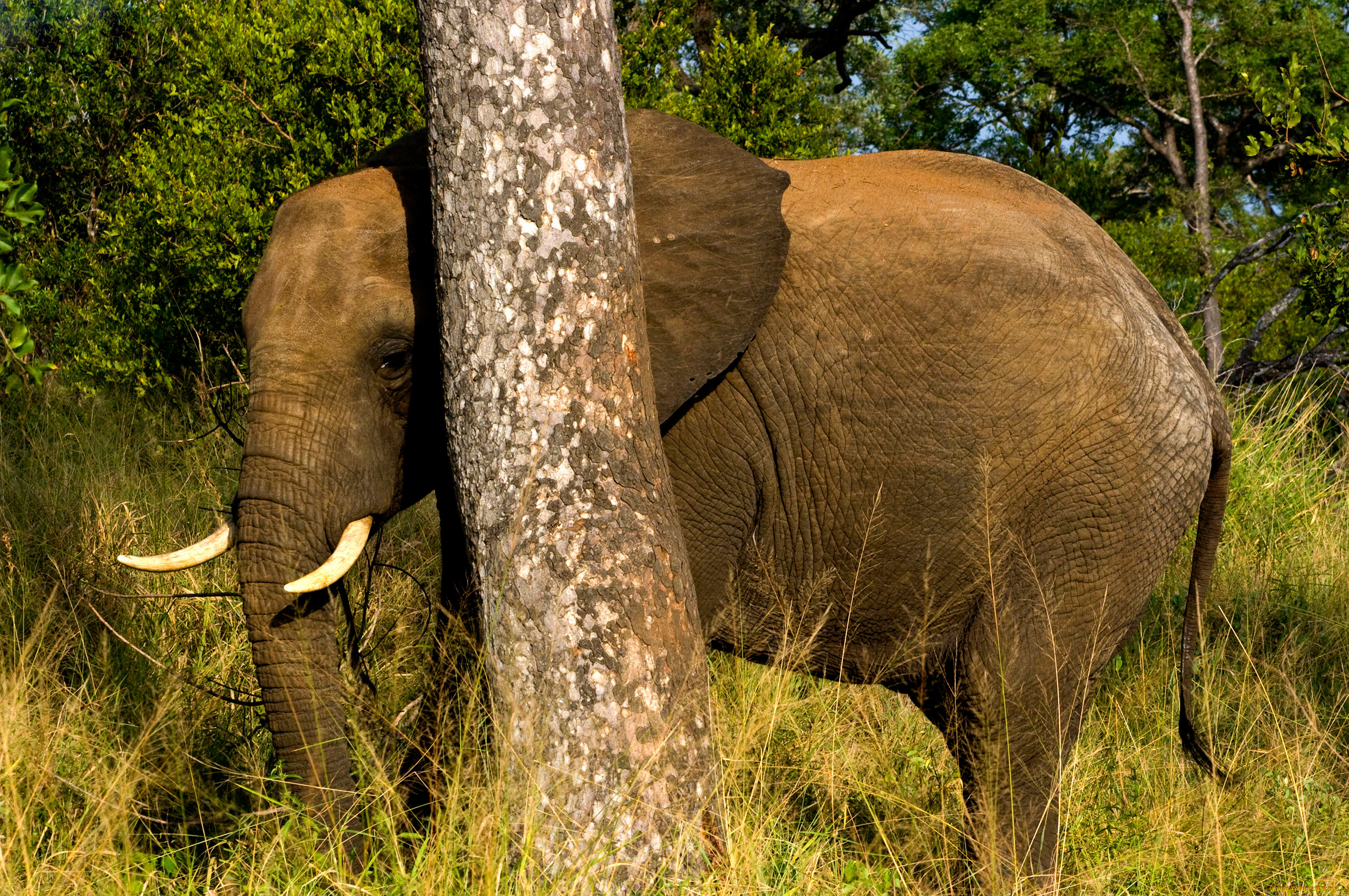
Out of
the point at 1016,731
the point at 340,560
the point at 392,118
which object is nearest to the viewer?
the point at 340,560

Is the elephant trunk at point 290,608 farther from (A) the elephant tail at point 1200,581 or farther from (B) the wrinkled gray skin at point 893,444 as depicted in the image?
(A) the elephant tail at point 1200,581

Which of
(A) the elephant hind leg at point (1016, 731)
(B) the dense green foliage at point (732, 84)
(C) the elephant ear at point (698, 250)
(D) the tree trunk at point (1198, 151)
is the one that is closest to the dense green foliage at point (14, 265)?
(C) the elephant ear at point (698, 250)

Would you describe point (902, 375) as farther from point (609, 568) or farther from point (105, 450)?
point (105, 450)

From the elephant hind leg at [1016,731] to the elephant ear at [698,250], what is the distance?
1206 mm

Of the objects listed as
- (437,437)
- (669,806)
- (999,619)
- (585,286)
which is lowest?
(669,806)

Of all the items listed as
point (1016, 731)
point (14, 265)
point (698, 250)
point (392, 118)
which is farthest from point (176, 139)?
point (1016, 731)

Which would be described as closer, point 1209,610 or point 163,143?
point 1209,610

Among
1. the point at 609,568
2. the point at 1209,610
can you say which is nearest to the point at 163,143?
the point at 609,568

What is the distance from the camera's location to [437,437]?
12.2ft

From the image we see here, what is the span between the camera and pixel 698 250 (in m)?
3.71

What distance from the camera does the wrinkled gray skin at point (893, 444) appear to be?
346cm

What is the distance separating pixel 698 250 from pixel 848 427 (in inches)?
27.7

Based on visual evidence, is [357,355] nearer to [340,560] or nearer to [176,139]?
[340,560]

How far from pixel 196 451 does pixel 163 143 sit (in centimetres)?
198
